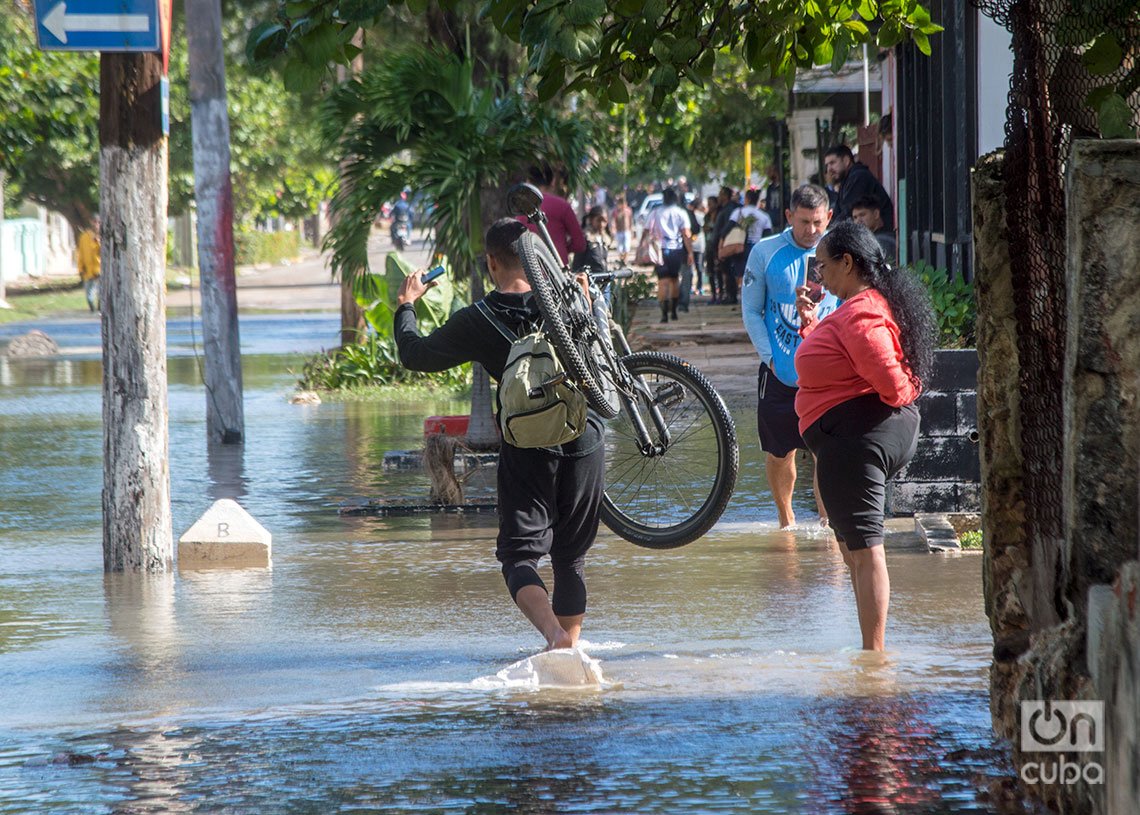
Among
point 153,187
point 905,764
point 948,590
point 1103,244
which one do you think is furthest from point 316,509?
point 1103,244

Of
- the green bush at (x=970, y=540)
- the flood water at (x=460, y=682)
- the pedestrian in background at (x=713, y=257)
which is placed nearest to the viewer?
the flood water at (x=460, y=682)

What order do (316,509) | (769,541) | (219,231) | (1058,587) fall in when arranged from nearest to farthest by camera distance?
1. (1058,587)
2. (769,541)
3. (316,509)
4. (219,231)

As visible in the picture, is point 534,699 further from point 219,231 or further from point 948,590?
point 219,231

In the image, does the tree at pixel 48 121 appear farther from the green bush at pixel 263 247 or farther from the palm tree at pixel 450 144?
the green bush at pixel 263 247

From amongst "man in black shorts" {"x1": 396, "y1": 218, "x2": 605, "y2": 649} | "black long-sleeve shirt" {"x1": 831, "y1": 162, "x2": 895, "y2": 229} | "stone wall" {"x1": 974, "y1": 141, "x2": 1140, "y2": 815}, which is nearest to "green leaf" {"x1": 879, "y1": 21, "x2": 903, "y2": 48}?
"man in black shorts" {"x1": 396, "y1": 218, "x2": 605, "y2": 649}

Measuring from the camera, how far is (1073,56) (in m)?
5.13

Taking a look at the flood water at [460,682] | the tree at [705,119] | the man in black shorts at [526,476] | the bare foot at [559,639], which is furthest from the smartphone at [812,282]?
the tree at [705,119]

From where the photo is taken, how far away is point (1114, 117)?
182 inches

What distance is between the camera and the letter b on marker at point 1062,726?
4.10 meters

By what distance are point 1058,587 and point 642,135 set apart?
2890 centimetres

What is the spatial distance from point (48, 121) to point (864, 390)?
85.5 ft

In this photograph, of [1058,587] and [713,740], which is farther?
[713,740]

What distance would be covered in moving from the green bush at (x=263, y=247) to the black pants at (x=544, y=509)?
1909 inches

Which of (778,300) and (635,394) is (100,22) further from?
(778,300)
